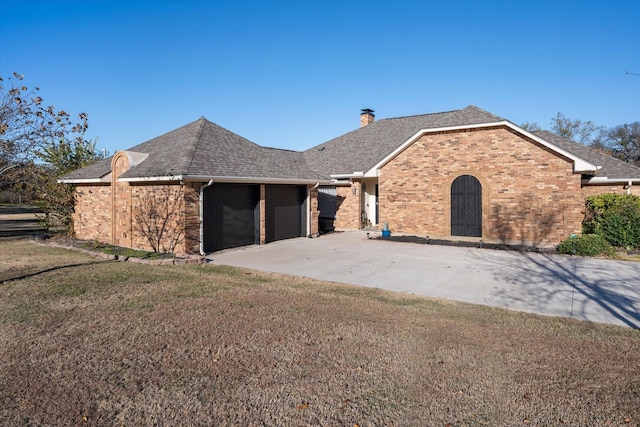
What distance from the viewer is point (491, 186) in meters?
16.6

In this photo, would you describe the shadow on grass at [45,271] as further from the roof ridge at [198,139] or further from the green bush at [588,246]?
the green bush at [588,246]

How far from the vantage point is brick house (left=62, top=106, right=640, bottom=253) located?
13547 millimetres

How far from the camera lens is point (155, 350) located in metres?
5.21

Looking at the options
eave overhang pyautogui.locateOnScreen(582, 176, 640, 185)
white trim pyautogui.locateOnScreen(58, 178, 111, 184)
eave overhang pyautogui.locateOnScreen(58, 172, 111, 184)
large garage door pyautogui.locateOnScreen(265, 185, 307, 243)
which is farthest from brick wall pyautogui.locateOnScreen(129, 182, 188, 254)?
eave overhang pyautogui.locateOnScreen(582, 176, 640, 185)

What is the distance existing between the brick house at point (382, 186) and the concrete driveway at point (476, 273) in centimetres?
182

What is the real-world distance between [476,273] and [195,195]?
884 cm

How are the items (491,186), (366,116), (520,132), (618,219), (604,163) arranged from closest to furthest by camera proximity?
1. (618,219)
2. (520,132)
3. (491,186)
4. (604,163)
5. (366,116)

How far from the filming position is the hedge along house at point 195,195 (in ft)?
41.9

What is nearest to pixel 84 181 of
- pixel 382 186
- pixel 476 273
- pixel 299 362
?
pixel 382 186

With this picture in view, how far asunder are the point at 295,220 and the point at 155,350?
12.7 m

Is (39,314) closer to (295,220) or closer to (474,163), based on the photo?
(295,220)

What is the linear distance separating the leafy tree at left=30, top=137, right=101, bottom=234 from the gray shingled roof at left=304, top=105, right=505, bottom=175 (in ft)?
40.8

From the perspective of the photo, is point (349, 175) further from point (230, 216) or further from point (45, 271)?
point (45, 271)

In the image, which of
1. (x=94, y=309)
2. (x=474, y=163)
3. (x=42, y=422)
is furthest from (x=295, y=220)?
(x=42, y=422)
